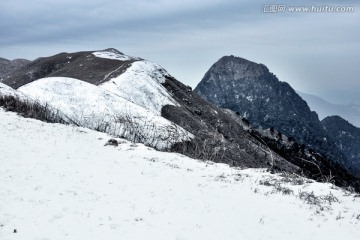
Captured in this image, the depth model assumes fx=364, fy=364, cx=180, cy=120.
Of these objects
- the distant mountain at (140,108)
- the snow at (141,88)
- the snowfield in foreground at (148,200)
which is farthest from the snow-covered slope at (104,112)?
the snowfield in foreground at (148,200)

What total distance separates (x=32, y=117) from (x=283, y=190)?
23.8 m

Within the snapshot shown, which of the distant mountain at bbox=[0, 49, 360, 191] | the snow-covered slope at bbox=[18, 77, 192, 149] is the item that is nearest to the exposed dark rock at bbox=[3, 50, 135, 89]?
the distant mountain at bbox=[0, 49, 360, 191]

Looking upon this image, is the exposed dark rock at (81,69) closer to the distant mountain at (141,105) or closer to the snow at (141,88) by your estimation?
the distant mountain at (141,105)

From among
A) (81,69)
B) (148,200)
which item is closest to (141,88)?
(81,69)

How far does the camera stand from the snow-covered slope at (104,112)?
1439 inches

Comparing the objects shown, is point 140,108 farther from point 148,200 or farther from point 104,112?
point 148,200

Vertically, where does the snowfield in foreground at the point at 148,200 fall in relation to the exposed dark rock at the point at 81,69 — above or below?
below

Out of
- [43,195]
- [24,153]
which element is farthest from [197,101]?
[43,195]

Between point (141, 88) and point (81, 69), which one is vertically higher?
point (81, 69)

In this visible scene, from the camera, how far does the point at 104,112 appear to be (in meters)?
40.2

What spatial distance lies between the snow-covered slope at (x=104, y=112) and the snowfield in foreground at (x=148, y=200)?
38.4 feet

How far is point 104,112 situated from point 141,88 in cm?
1613

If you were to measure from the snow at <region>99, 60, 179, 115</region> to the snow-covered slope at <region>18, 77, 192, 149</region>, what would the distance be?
6.88 m

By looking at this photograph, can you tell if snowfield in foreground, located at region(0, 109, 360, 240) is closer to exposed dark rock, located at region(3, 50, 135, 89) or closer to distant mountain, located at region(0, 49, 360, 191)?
distant mountain, located at region(0, 49, 360, 191)
